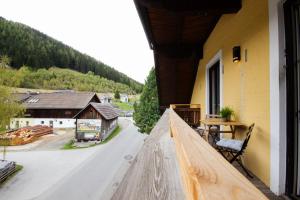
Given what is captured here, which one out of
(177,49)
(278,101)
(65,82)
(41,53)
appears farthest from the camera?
(41,53)

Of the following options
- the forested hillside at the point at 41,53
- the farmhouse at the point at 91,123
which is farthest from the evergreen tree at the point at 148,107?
the forested hillside at the point at 41,53

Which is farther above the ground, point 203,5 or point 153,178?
point 203,5

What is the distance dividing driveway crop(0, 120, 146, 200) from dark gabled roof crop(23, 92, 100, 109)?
1336cm

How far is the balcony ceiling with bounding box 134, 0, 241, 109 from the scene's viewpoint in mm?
4254

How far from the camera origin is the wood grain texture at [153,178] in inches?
39.4

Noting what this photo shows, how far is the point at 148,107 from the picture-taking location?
861 inches

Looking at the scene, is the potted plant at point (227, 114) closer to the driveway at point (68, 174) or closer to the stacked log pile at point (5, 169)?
the driveway at point (68, 174)

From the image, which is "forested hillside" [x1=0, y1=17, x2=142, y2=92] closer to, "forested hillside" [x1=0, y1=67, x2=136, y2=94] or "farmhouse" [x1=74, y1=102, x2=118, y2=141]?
"forested hillside" [x1=0, y1=67, x2=136, y2=94]

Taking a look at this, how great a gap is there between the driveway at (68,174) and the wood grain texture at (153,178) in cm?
706

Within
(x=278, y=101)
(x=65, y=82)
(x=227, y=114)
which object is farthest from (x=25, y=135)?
(x=65, y=82)


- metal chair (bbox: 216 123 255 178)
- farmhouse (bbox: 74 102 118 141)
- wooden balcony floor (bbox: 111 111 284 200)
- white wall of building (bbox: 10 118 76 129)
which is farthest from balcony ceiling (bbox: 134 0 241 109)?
white wall of building (bbox: 10 118 76 129)

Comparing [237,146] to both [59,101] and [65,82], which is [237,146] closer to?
[59,101]

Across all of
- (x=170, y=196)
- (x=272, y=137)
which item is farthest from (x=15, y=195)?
(x=170, y=196)

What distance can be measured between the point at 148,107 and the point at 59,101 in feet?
58.4
